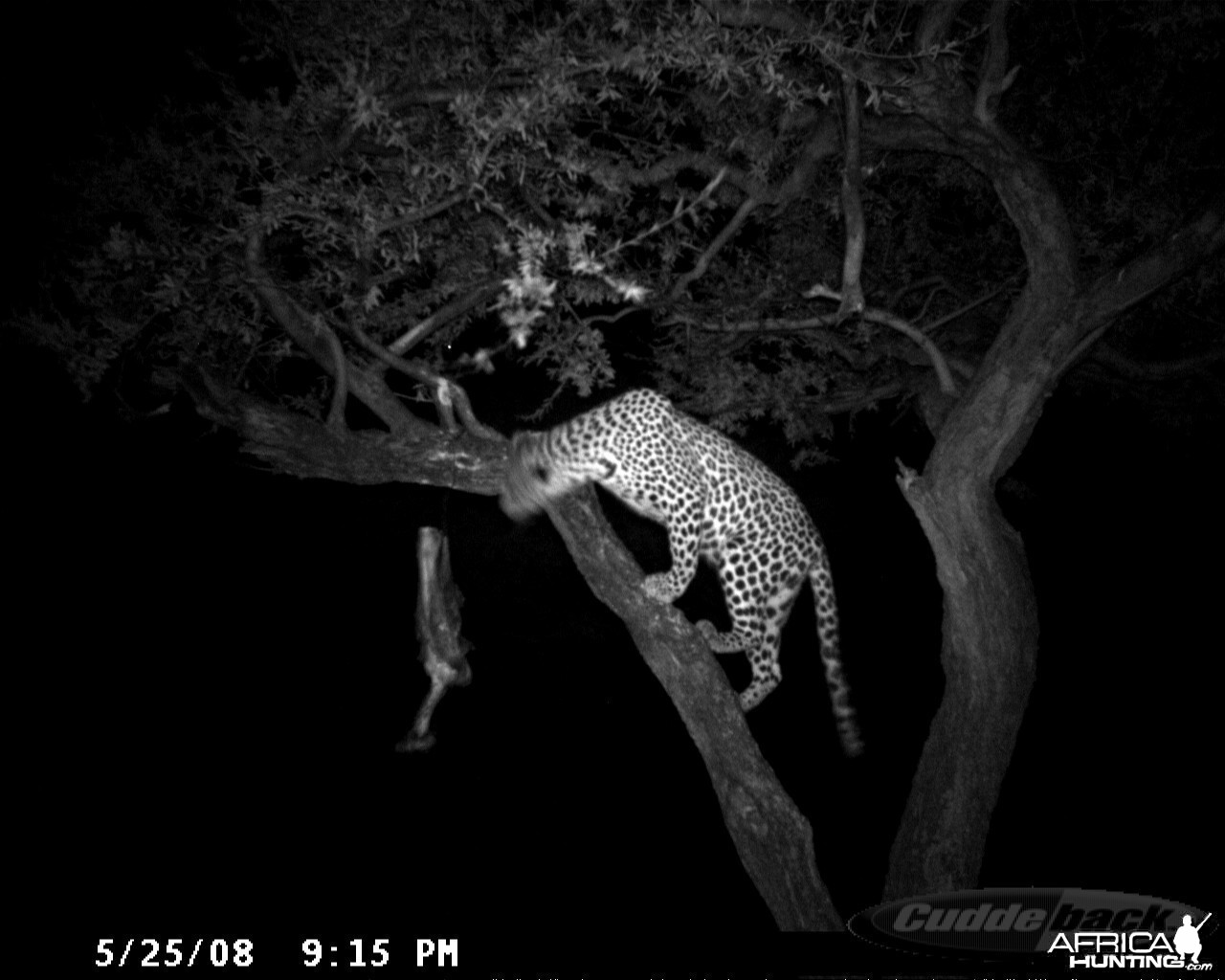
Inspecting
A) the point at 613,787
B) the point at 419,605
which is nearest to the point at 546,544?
the point at 613,787

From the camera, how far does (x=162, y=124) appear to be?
4469 mm

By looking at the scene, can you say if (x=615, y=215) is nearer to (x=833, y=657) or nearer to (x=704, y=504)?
(x=704, y=504)

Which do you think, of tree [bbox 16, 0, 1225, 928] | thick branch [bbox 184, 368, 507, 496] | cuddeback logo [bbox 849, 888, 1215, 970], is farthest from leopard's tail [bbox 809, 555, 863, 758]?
thick branch [bbox 184, 368, 507, 496]

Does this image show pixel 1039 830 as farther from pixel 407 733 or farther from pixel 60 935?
pixel 60 935

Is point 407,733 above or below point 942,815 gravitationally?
above

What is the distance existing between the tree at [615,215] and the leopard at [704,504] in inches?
9.0

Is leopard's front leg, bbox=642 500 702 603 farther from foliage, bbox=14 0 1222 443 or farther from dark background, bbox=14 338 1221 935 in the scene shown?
dark background, bbox=14 338 1221 935

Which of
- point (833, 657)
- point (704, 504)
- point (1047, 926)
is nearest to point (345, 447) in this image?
point (704, 504)

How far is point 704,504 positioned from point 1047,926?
7.30 ft

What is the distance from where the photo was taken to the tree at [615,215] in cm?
348

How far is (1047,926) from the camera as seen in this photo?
358cm

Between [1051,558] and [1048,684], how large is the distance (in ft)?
5.23

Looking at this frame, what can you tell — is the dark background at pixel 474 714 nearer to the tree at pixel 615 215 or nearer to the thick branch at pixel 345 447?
the thick branch at pixel 345 447

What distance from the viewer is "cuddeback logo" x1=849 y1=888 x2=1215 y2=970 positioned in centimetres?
337
